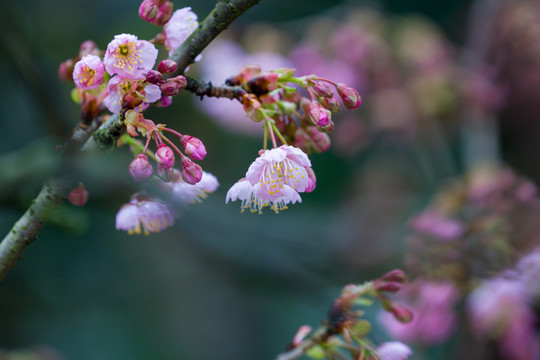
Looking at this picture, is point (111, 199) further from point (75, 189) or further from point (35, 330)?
point (35, 330)

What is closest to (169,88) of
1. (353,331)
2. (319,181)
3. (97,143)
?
(97,143)

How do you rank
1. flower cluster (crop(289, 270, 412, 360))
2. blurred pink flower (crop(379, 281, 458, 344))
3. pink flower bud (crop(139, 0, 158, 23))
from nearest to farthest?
pink flower bud (crop(139, 0, 158, 23)), flower cluster (crop(289, 270, 412, 360)), blurred pink flower (crop(379, 281, 458, 344))

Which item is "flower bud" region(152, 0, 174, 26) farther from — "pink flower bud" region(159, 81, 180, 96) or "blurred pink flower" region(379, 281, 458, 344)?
"blurred pink flower" region(379, 281, 458, 344)

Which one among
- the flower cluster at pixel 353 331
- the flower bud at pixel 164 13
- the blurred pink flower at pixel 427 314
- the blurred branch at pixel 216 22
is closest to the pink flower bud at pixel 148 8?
the flower bud at pixel 164 13

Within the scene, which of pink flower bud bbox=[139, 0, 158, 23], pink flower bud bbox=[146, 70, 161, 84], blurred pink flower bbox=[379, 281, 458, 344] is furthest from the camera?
blurred pink flower bbox=[379, 281, 458, 344]

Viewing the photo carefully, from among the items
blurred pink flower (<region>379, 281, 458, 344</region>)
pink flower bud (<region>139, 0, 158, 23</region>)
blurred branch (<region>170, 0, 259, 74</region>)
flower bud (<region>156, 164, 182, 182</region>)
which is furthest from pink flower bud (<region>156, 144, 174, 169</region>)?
blurred pink flower (<region>379, 281, 458, 344</region>)

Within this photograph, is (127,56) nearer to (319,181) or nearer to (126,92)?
(126,92)

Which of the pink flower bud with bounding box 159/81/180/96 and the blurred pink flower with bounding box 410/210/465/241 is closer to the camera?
the pink flower bud with bounding box 159/81/180/96

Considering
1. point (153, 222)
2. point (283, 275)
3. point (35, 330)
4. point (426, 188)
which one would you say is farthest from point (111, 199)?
point (426, 188)
